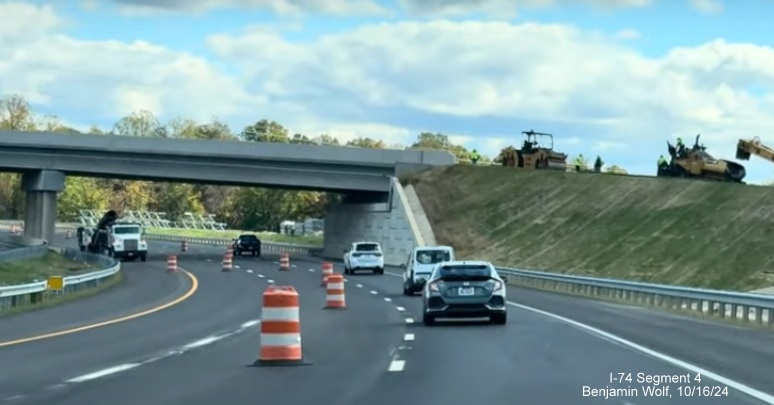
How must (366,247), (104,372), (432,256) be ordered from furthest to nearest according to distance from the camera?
(366,247) < (432,256) < (104,372)

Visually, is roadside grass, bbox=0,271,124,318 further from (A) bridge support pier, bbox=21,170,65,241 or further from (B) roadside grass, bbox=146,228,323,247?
(B) roadside grass, bbox=146,228,323,247

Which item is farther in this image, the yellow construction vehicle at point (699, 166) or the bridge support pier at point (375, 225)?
the bridge support pier at point (375, 225)

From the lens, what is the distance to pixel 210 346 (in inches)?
881

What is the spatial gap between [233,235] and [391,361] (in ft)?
385

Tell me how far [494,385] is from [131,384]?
432cm

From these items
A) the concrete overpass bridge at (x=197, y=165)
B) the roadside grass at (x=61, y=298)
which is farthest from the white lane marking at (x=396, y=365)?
the concrete overpass bridge at (x=197, y=165)

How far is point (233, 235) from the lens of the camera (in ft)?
444

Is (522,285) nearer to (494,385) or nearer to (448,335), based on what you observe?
(448,335)

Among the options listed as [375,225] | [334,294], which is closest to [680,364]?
[334,294]

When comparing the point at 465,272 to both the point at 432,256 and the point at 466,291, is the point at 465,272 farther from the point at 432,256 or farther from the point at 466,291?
the point at 432,256

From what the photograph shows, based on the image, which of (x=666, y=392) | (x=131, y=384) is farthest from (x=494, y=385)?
(x=131, y=384)

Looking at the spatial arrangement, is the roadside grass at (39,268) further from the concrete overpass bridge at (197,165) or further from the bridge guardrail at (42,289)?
the concrete overpass bridge at (197,165)

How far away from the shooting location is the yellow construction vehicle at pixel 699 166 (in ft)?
254

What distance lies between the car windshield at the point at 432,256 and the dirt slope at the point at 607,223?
1757cm
